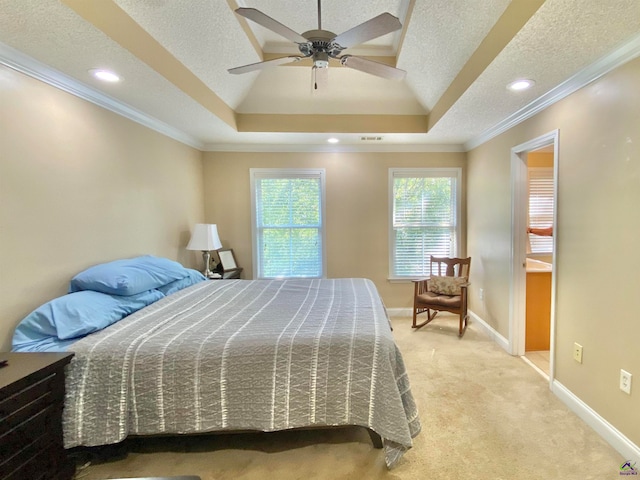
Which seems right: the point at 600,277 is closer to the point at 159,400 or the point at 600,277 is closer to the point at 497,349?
the point at 497,349

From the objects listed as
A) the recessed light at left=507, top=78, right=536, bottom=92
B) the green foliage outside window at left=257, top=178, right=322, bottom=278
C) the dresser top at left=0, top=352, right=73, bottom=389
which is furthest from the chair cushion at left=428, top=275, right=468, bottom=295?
the dresser top at left=0, top=352, right=73, bottom=389

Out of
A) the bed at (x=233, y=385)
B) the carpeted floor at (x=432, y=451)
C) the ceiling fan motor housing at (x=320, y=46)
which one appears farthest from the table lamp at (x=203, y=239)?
the ceiling fan motor housing at (x=320, y=46)

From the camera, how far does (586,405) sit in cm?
207

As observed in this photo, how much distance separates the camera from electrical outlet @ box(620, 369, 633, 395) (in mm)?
1753

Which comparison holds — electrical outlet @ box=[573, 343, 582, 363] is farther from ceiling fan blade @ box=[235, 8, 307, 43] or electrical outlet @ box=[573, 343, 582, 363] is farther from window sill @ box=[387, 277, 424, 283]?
ceiling fan blade @ box=[235, 8, 307, 43]

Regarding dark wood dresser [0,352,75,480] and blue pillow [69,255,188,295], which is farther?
blue pillow [69,255,188,295]

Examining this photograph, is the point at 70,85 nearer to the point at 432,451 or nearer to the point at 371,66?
the point at 371,66

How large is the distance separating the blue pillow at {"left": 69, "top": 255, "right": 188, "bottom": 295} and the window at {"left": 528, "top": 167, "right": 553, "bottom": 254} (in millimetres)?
4339

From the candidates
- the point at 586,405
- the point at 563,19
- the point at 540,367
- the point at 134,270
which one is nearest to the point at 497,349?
the point at 540,367

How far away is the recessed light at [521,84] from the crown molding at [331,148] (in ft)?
5.88

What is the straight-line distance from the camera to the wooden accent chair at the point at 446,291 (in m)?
3.46

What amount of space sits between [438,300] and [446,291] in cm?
21

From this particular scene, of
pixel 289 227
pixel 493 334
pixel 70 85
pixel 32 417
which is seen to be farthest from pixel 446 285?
pixel 70 85

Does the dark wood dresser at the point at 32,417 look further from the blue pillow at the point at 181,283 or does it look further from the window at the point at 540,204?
the window at the point at 540,204
